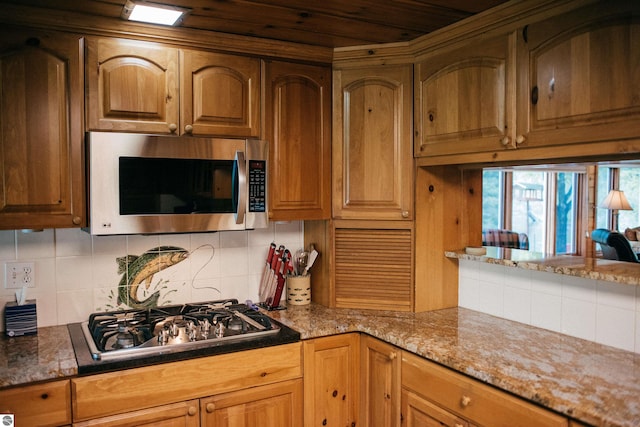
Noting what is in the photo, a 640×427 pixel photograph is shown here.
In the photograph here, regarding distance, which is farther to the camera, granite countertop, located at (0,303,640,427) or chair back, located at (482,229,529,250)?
chair back, located at (482,229,529,250)

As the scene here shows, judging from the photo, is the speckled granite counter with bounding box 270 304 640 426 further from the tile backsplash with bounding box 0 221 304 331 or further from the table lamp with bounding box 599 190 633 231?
the table lamp with bounding box 599 190 633 231

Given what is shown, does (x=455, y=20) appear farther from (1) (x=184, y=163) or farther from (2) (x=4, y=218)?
(2) (x=4, y=218)

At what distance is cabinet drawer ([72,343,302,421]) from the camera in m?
1.85

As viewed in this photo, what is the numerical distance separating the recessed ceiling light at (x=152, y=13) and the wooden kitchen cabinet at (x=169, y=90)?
12 centimetres

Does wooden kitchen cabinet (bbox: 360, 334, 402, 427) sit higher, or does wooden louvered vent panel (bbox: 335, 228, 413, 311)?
wooden louvered vent panel (bbox: 335, 228, 413, 311)

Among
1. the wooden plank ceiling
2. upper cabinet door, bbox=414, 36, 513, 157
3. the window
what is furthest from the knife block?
the window

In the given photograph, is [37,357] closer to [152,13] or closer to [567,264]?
[152,13]

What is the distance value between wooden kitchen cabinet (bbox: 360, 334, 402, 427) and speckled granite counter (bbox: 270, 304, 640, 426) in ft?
0.20

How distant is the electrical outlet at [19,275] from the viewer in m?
2.25

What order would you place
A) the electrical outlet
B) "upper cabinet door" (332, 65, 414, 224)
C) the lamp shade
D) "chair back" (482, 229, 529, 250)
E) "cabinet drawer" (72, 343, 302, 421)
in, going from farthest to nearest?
the lamp shade < "chair back" (482, 229, 529, 250) < "upper cabinet door" (332, 65, 414, 224) < the electrical outlet < "cabinet drawer" (72, 343, 302, 421)

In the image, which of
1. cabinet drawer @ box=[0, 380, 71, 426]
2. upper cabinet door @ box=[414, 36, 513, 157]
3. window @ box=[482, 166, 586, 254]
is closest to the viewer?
cabinet drawer @ box=[0, 380, 71, 426]

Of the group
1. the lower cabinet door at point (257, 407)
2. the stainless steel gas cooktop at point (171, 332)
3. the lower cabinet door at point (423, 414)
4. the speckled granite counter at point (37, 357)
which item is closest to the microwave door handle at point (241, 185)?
the stainless steel gas cooktop at point (171, 332)

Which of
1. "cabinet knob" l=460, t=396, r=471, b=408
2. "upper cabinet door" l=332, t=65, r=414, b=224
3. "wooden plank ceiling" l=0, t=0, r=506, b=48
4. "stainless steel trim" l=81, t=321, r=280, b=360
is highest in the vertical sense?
"wooden plank ceiling" l=0, t=0, r=506, b=48

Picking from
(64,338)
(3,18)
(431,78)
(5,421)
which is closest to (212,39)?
(3,18)
